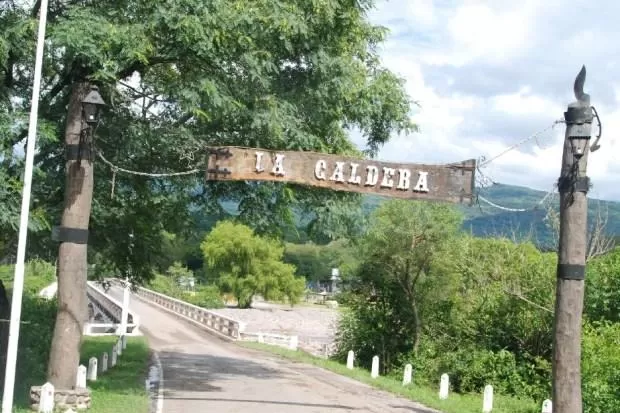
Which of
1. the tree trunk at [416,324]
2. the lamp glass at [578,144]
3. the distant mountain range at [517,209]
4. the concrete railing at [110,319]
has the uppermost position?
the lamp glass at [578,144]

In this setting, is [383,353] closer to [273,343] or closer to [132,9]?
[273,343]

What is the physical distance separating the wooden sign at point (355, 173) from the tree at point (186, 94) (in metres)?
1.06

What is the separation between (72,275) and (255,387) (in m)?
6.94

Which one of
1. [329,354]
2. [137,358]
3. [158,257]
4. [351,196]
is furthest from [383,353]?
[351,196]

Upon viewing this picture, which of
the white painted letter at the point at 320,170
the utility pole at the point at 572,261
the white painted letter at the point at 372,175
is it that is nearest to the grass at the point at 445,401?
the utility pole at the point at 572,261

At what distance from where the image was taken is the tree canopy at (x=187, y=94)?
12719mm

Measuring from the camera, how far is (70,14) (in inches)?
510

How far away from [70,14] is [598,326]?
14.8 meters

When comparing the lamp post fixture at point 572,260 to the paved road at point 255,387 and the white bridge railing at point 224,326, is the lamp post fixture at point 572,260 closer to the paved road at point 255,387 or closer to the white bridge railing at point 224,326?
the paved road at point 255,387

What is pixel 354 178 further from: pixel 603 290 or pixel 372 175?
pixel 603 290

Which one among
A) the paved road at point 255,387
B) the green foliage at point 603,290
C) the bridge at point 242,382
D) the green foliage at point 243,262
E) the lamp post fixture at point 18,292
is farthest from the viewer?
the green foliage at point 243,262

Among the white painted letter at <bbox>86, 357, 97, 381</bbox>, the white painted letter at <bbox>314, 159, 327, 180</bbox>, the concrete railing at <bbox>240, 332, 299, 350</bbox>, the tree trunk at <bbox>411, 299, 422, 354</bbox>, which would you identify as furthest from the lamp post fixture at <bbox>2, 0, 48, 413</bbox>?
the concrete railing at <bbox>240, 332, 299, 350</bbox>

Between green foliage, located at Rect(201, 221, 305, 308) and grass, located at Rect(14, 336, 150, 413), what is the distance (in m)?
39.5

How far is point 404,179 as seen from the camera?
1258cm
